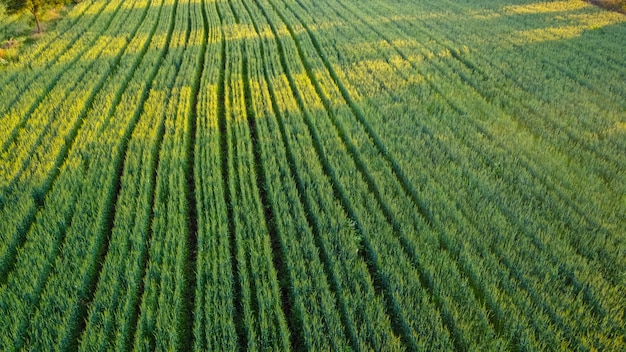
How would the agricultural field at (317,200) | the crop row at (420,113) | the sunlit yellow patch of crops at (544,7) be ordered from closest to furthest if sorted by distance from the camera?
the agricultural field at (317,200) → the crop row at (420,113) → the sunlit yellow patch of crops at (544,7)

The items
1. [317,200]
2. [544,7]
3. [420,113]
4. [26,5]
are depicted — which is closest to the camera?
[317,200]

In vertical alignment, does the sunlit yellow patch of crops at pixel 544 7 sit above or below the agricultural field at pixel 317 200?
above

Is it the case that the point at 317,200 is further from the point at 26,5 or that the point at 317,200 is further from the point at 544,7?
the point at 544,7

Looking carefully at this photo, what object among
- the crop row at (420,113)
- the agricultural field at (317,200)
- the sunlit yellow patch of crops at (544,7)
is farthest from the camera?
the sunlit yellow patch of crops at (544,7)

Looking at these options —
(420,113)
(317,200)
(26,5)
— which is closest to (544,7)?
(420,113)

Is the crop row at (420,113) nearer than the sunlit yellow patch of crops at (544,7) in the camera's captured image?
Yes

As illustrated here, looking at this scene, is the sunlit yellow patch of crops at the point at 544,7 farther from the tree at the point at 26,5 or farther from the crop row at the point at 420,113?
the tree at the point at 26,5

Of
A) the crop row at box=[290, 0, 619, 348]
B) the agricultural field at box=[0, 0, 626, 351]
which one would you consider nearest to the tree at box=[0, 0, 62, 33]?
the agricultural field at box=[0, 0, 626, 351]

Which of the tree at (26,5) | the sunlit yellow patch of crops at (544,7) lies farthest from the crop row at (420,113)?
the tree at (26,5)
